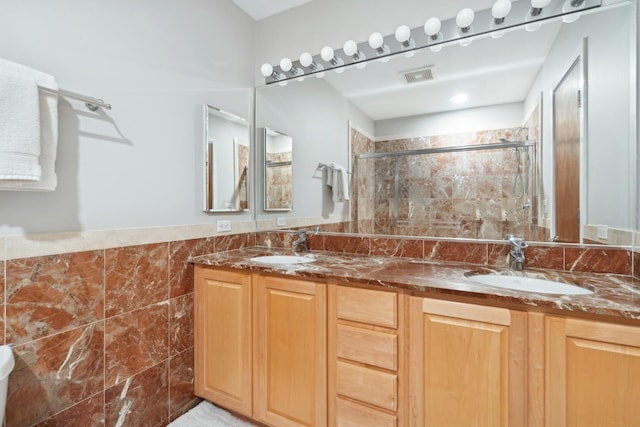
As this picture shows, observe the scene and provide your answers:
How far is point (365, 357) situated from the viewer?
3.98 ft

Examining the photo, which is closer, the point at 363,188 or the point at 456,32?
the point at 456,32

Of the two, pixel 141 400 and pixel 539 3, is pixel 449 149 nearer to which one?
pixel 539 3

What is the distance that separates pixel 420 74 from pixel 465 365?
4.87 feet

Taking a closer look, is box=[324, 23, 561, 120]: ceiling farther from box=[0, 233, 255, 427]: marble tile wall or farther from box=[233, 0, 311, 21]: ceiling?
box=[0, 233, 255, 427]: marble tile wall

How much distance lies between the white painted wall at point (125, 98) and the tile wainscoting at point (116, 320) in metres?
0.17

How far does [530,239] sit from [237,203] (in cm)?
173

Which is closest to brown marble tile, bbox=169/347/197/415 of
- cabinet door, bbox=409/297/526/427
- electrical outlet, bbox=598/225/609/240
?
cabinet door, bbox=409/297/526/427

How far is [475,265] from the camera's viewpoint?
1.51m

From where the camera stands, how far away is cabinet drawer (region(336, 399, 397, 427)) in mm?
1179

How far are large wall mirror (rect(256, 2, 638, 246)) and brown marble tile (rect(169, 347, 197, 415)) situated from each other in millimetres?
1287

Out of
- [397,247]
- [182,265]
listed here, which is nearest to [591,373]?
[397,247]

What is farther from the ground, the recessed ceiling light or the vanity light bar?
the vanity light bar

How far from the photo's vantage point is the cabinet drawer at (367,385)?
3.82ft

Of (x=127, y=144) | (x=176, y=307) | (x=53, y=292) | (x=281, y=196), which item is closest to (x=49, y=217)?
(x=53, y=292)
